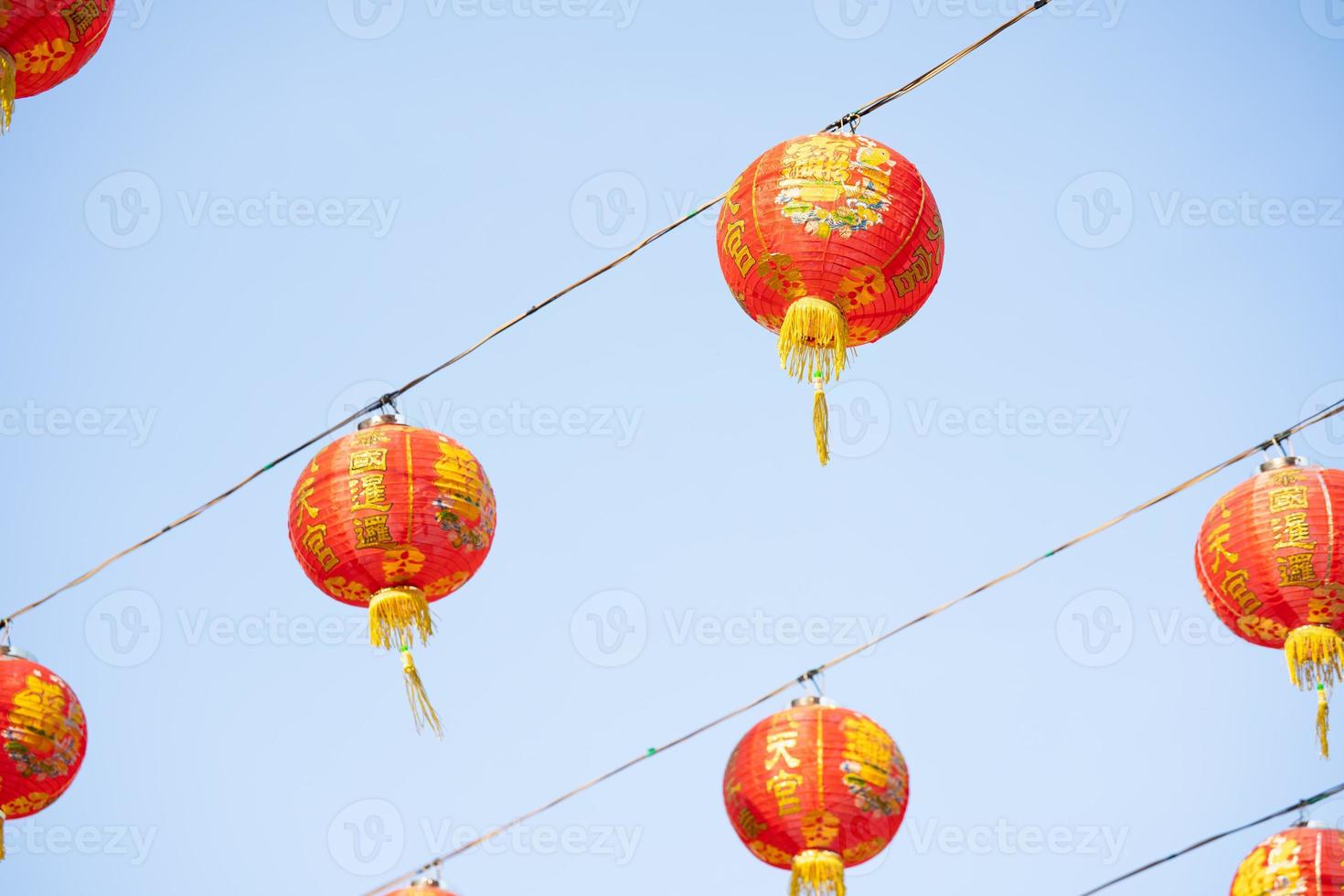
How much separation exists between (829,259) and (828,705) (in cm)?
156

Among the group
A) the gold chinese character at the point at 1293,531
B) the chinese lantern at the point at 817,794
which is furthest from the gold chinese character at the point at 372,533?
the gold chinese character at the point at 1293,531

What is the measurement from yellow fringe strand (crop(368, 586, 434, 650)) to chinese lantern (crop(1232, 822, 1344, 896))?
2768mm

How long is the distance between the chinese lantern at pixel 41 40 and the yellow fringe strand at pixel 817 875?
10.6 feet

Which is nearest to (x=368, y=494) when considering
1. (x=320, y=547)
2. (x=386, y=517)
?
(x=386, y=517)

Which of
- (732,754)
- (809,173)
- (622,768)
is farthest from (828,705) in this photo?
(809,173)

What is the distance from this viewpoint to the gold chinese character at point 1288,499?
20.2ft

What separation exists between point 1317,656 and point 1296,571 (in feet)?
0.94

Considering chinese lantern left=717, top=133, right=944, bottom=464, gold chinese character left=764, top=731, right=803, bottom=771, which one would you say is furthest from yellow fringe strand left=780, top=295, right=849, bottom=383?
gold chinese character left=764, top=731, right=803, bottom=771

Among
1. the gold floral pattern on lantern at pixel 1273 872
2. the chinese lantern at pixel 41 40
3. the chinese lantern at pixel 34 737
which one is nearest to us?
the chinese lantern at pixel 41 40

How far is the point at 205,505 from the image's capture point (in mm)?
6672

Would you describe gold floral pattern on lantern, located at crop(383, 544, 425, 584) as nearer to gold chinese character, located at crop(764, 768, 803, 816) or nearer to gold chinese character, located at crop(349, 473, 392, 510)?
gold chinese character, located at crop(349, 473, 392, 510)

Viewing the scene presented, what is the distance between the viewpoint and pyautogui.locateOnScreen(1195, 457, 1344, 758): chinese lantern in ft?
20.0

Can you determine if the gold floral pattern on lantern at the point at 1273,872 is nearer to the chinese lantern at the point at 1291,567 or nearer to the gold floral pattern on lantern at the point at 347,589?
the chinese lantern at the point at 1291,567

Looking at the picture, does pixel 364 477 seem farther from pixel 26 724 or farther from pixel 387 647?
pixel 26 724
